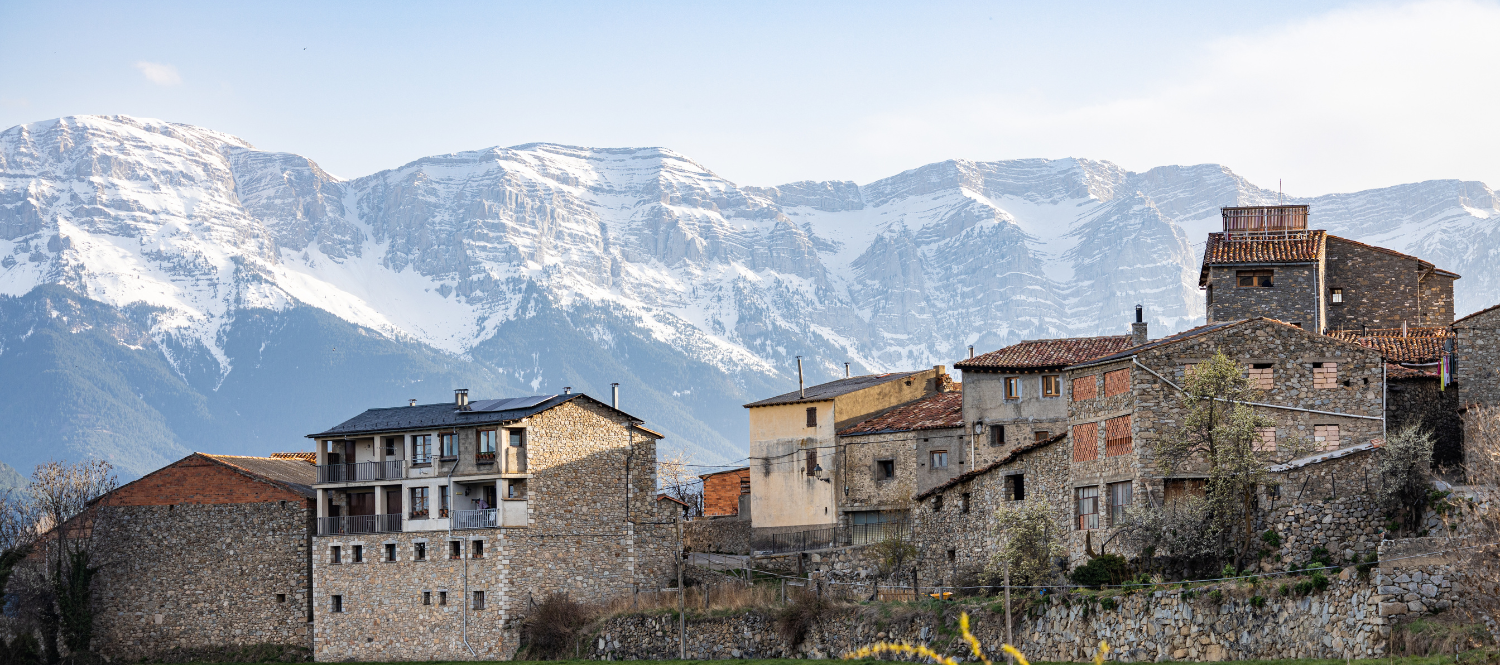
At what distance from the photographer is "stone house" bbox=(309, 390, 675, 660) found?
70.7 metres

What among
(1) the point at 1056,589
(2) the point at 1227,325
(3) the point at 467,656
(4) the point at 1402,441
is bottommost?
(3) the point at 467,656

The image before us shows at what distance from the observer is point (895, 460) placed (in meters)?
73.6

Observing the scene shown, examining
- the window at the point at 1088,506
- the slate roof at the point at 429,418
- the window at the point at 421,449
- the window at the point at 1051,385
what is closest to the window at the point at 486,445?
the slate roof at the point at 429,418

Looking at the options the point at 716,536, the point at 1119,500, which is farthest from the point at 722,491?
the point at 1119,500

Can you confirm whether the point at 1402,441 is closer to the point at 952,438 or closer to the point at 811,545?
the point at 952,438

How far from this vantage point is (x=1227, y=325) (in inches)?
2131

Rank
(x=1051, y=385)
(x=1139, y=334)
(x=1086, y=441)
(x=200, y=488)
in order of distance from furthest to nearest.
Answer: (x=200, y=488)
(x=1051, y=385)
(x=1139, y=334)
(x=1086, y=441)

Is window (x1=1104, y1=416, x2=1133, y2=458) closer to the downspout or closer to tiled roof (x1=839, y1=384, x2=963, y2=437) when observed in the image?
tiled roof (x1=839, y1=384, x2=963, y2=437)

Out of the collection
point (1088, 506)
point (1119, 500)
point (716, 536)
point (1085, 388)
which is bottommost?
point (716, 536)

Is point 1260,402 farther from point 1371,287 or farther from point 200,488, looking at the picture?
point 200,488

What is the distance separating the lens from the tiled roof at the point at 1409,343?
193ft

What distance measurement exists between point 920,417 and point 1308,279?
18.5 metres

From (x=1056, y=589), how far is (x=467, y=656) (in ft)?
97.3

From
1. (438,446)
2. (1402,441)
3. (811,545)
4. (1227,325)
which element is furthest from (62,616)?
(1402,441)
